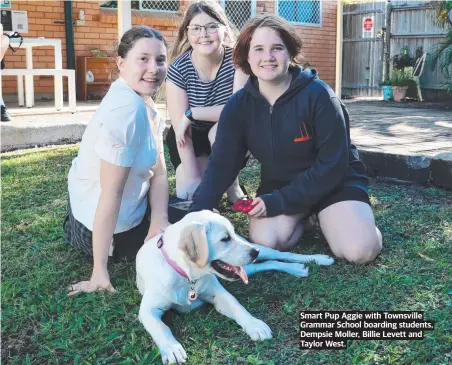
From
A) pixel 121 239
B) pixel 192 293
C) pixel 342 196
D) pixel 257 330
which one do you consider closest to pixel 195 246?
pixel 192 293

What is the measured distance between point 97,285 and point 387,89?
11.5 metres

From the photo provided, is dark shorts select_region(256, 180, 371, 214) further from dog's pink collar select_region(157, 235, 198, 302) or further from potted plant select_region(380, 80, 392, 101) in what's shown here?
potted plant select_region(380, 80, 392, 101)

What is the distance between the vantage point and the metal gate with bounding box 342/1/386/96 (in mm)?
14695

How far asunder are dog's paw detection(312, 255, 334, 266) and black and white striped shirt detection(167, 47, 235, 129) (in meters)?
1.46

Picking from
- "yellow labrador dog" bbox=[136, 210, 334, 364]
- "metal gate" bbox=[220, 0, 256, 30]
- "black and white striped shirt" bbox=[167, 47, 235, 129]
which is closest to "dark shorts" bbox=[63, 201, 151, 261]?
"yellow labrador dog" bbox=[136, 210, 334, 364]

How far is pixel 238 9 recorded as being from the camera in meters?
12.9

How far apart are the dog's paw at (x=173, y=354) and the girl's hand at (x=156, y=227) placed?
88 centimetres

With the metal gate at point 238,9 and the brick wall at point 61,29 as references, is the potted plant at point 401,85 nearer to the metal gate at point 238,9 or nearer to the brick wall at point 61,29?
the brick wall at point 61,29

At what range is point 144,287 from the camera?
2730 mm

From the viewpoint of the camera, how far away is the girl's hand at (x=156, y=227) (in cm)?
307

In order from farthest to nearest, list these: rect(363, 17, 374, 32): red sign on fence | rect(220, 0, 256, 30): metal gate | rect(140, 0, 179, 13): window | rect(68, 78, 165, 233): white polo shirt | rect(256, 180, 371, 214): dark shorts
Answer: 1. rect(363, 17, 374, 32): red sign on fence
2. rect(220, 0, 256, 30): metal gate
3. rect(140, 0, 179, 13): window
4. rect(256, 180, 371, 214): dark shorts
5. rect(68, 78, 165, 233): white polo shirt

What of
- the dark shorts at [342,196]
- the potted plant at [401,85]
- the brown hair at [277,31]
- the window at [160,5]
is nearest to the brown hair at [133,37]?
the brown hair at [277,31]

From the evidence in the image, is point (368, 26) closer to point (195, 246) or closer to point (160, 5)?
point (160, 5)

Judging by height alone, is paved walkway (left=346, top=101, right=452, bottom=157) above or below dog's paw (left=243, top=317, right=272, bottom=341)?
above
